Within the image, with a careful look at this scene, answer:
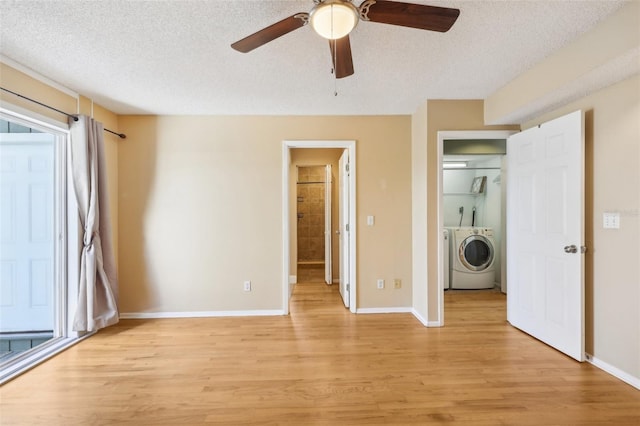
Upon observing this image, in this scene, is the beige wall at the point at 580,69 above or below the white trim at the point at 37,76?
below

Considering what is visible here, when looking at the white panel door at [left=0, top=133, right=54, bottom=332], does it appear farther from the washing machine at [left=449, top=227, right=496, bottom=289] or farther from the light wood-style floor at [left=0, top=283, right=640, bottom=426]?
the washing machine at [left=449, top=227, right=496, bottom=289]

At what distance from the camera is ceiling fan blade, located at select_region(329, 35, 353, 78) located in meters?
1.62

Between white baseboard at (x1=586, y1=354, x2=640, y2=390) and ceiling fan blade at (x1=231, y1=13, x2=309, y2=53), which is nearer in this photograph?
ceiling fan blade at (x1=231, y1=13, x2=309, y2=53)

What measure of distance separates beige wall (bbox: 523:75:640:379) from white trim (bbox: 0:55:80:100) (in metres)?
4.45

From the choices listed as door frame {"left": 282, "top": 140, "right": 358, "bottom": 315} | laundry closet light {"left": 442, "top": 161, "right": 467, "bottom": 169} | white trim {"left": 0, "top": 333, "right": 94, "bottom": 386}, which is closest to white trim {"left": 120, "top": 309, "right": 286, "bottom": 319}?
door frame {"left": 282, "top": 140, "right": 358, "bottom": 315}

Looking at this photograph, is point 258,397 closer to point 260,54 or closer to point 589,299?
point 260,54

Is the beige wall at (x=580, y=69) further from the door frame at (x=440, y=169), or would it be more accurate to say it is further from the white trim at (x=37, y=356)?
the white trim at (x=37, y=356)

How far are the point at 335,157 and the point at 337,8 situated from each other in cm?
361

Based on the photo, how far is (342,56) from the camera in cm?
173

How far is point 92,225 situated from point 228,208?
50.9 inches

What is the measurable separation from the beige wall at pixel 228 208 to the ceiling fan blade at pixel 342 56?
163cm

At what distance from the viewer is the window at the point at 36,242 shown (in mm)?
2709

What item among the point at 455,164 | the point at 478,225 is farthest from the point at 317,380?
the point at 455,164

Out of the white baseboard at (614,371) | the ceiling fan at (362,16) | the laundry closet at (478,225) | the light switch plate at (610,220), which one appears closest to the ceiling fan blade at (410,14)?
the ceiling fan at (362,16)
